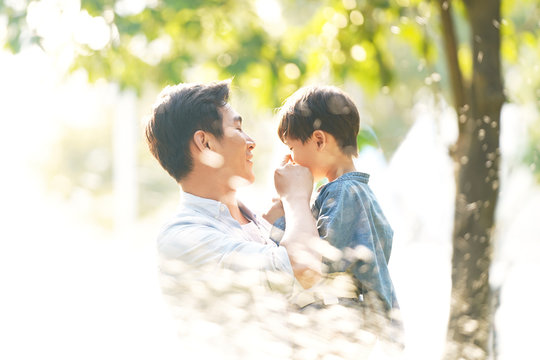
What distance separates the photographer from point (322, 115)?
5.72ft

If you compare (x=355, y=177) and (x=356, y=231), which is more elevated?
(x=355, y=177)

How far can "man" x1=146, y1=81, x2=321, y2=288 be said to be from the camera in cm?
163

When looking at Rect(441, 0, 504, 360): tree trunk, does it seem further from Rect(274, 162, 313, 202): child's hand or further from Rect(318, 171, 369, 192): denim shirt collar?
Rect(274, 162, 313, 202): child's hand

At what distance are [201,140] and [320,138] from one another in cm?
32

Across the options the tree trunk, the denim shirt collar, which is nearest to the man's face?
the denim shirt collar

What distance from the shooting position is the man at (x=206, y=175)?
5.35 ft

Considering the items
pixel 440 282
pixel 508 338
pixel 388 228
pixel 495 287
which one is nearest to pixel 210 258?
pixel 388 228

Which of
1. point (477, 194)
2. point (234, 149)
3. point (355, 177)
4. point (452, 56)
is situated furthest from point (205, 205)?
point (452, 56)

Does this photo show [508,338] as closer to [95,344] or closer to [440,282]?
[440,282]

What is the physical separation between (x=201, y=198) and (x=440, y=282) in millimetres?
3261

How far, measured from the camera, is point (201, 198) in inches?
71.1

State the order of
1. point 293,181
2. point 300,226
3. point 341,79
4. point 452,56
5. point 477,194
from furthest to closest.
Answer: point 341,79 → point 452,56 → point 477,194 → point 293,181 → point 300,226

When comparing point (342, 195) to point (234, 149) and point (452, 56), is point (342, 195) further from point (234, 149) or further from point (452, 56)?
point (452, 56)

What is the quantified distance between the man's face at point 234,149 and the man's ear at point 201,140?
0.11 ft
